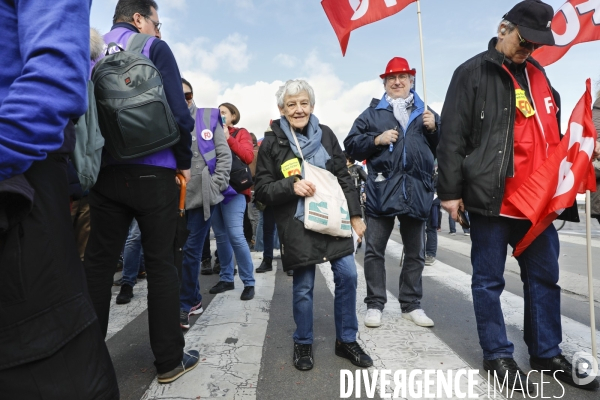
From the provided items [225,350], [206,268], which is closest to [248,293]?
[225,350]

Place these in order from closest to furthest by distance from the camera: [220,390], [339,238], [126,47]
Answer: [220,390] → [126,47] → [339,238]

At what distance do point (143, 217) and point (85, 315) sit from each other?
1193 millimetres

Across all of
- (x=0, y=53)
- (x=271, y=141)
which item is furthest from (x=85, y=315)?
(x=271, y=141)

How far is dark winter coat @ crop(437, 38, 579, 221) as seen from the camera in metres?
2.46

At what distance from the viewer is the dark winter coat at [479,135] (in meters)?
2.46

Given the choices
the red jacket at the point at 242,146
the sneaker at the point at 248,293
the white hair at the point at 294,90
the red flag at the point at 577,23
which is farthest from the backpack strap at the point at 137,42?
the red flag at the point at 577,23

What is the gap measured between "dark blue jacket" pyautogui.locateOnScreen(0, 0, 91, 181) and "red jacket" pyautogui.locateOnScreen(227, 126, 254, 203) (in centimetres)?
359

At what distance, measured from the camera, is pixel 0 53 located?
3.59 ft

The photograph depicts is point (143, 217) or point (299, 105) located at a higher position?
point (299, 105)

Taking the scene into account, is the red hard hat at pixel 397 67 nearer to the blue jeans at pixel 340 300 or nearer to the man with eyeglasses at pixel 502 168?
the man with eyeglasses at pixel 502 168

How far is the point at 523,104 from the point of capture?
248cm

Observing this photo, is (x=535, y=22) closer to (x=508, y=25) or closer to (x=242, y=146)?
(x=508, y=25)

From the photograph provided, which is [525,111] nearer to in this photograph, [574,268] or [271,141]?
[271,141]

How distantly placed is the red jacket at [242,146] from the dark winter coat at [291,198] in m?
1.89
